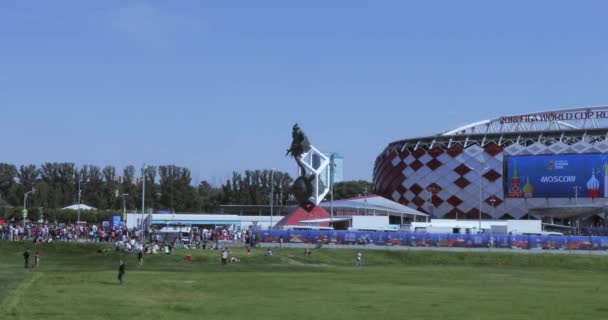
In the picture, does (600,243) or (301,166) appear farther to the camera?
(301,166)

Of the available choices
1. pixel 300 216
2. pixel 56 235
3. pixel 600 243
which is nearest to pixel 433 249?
pixel 600 243

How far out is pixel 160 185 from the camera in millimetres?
182625

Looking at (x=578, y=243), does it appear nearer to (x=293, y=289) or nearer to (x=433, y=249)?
(x=433, y=249)

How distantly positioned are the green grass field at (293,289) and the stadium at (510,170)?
2338 inches

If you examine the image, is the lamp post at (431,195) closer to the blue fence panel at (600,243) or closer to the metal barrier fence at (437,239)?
the metal barrier fence at (437,239)

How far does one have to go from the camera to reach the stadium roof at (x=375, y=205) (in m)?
126

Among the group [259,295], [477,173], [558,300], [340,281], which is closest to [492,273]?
[340,281]

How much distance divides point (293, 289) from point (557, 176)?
9412 centimetres

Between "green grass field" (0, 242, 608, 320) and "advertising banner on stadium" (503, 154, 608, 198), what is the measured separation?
58.8 metres

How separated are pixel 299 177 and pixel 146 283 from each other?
4743 cm

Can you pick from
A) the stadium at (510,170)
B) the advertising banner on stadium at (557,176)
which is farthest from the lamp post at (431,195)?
the advertising banner on stadium at (557,176)

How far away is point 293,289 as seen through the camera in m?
40.6

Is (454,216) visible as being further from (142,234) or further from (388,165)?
(142,234)

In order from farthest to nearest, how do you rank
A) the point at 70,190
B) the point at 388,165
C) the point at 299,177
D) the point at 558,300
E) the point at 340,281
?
the point at 70,190 → the point at 388,165 → the point at 299,177 → the point at 340,281 → the point at 558,300
